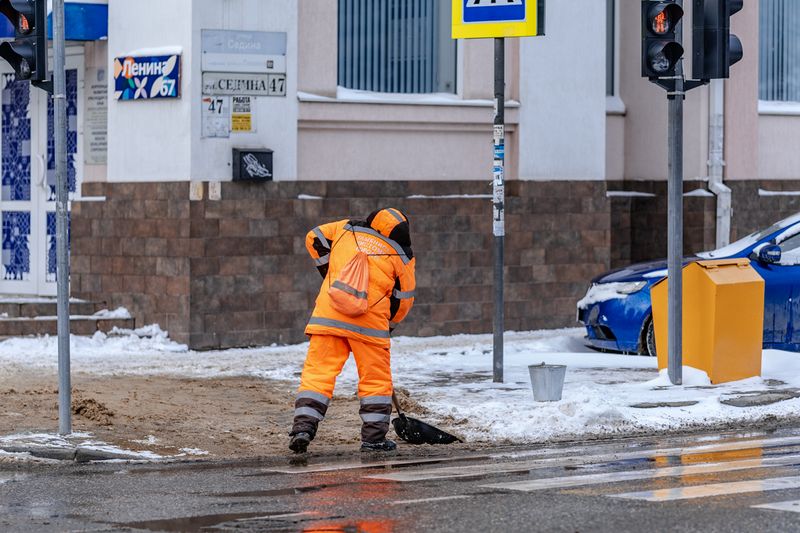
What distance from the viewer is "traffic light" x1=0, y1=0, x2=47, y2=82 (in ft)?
36.1

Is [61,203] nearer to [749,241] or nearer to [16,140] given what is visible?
[749,241]

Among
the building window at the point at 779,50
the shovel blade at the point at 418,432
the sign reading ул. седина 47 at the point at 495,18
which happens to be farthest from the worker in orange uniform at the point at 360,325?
the building window at the point at 779,50

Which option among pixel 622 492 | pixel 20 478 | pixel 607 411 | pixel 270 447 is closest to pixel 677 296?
pixel 607 411

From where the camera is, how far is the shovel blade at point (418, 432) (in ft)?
37.1

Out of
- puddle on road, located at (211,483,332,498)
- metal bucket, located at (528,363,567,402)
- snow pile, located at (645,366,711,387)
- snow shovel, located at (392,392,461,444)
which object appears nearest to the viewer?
puddle on road, located at (211,483,332,498)

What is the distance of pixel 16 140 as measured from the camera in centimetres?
1975

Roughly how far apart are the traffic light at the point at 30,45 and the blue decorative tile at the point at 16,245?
8812 millimetres

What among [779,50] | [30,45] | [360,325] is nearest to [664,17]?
[360,325]

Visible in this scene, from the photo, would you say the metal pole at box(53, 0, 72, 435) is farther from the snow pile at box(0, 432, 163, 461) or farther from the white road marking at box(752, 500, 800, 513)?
the white road marking at box(752, 500, 800, 513)

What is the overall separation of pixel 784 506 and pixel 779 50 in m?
16.2

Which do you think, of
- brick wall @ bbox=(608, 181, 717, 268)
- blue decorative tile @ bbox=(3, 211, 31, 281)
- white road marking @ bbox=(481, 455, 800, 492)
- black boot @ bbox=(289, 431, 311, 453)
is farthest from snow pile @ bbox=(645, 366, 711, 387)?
blue decorative tile @ bbox=(3, 211, 31, 281)

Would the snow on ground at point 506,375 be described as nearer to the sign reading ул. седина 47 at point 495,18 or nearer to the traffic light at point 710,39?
the traffic light at point 710,39

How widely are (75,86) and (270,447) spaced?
8.82 m

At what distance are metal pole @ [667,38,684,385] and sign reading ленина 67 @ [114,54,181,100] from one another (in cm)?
586
